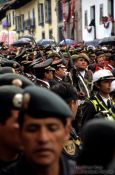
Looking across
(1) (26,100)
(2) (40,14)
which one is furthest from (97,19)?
(1) (26,100)

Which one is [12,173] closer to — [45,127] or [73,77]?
[45,127]

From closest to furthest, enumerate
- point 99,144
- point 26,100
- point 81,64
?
1. point 99,144
2. point 26,100
3. point 81,64

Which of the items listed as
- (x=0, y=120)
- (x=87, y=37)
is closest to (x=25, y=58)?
(x=0, y=120)

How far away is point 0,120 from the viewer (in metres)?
4.07

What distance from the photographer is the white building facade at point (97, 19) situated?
3775cm

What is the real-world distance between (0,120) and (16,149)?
7.7 inches

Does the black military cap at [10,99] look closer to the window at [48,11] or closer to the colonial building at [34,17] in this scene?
the colonial building at [34,17]

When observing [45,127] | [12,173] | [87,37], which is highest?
[45,127]

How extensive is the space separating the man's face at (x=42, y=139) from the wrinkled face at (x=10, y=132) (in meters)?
0.51

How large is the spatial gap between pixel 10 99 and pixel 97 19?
122 feet

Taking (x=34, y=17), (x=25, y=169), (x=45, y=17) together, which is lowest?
(x=34, y=17)

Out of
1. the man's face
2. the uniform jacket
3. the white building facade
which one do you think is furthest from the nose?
the white building facade

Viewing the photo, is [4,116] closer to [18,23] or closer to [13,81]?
[13,81]

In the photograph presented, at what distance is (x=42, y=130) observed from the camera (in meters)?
3.46
